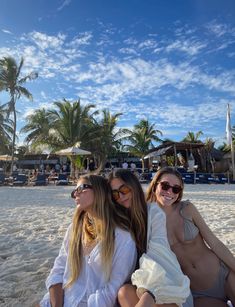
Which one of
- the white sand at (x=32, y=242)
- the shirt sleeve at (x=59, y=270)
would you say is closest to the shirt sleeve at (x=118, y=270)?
the shirt sleeve at (x=59, y=270)

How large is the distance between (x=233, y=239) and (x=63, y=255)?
3407 millimetres

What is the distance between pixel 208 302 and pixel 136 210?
29.7 inches

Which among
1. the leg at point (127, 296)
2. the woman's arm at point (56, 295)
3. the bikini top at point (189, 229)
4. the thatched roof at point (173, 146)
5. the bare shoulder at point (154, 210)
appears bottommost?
the woman's arm at point (56, 295)

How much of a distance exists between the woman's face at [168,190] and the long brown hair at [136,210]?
28 cm

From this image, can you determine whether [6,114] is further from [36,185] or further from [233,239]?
[233,239]

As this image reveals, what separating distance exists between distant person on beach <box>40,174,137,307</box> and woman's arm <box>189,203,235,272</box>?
556 mm

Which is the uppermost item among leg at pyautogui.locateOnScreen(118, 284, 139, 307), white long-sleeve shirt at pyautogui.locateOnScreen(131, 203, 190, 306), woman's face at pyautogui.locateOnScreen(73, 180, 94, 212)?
woman's face at pyautogui.locateOnScreen(73, 180, 94, 212)

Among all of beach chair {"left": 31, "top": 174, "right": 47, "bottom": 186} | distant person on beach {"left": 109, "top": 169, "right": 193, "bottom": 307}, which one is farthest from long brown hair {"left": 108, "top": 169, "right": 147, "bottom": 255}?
beach chair {"left": 31, "top": 174, "right": 47, "bottom": 186}

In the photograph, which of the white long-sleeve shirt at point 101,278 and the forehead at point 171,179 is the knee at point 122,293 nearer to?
the white long-sleeve shirt at point 101,278

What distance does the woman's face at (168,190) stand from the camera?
243cm

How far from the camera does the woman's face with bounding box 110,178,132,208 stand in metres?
2.17

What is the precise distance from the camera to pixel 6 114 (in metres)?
26.8

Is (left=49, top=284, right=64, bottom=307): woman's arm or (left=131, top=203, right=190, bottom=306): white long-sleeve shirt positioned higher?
(left=131, top=203, right=190, bottom=306): white long-sleeve shirt

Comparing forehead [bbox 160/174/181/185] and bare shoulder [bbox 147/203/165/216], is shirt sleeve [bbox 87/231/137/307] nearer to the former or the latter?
bare shoulder [bbox 147/203/165/216]
